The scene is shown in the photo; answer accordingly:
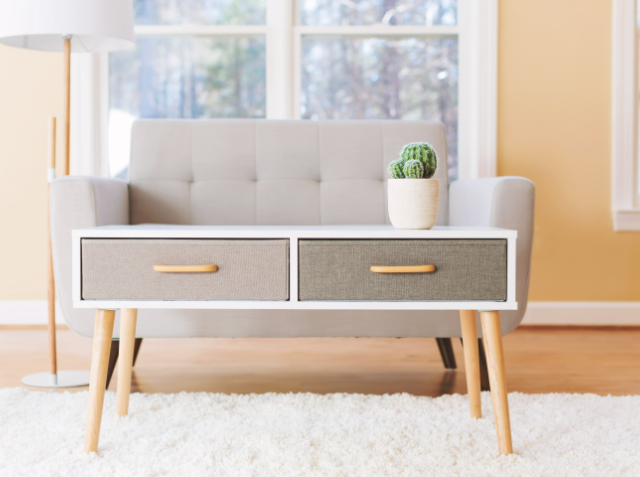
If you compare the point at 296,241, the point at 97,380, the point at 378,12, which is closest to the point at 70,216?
the point at 97,380

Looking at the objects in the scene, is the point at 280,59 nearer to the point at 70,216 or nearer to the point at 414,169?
the point at 70,216

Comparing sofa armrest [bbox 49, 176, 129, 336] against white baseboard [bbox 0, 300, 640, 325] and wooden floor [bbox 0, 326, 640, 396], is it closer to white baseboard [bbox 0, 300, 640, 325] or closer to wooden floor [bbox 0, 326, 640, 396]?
wooden floor [bbox 0, 326, 640, 396]

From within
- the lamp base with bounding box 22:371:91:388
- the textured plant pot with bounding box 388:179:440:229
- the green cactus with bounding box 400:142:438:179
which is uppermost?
the green cactus with bounding box 400:142:438:179

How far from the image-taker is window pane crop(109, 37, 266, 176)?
2.88m

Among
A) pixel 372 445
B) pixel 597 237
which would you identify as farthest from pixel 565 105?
pixel 372 445

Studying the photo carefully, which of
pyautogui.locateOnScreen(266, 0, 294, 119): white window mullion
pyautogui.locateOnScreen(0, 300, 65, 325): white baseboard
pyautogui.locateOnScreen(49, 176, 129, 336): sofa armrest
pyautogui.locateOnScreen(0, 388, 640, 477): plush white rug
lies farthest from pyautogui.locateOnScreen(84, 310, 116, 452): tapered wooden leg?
pyautogui.locateOnScreen(266, 0, 294, 119): white window mullion

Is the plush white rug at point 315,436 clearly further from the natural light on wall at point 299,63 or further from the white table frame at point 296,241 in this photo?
the natural light on wall at point 299,63

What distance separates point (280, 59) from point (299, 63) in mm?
97

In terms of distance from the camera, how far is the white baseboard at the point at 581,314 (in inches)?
109

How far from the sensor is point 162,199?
196cm

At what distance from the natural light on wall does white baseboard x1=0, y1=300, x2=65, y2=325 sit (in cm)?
75

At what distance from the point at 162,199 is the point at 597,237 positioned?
2.07 m

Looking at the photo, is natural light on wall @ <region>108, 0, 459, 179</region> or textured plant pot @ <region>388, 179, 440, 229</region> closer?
textured plant pot @ <region>388, 179, 440, 229</region>

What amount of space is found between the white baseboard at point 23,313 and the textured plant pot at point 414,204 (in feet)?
6.88
